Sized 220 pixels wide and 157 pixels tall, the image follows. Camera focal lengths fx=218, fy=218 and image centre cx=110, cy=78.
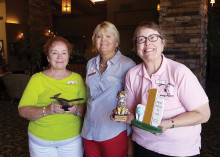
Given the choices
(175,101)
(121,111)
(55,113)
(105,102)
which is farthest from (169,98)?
(55,113)

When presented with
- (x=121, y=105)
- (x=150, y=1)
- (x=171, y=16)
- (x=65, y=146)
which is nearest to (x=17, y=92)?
(x=171, y=16)

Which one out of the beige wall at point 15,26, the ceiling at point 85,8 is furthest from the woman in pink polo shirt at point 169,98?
the ceiling at point 85,8

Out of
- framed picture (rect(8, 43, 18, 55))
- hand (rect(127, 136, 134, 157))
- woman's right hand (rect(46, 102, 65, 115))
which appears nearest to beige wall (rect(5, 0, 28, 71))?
framed picture (rect(8, 43, 18, 55))

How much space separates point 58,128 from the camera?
180cm

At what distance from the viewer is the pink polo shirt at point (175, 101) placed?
130 cm

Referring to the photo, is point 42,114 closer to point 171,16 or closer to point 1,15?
point 171,16

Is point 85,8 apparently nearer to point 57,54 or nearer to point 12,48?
point 12,48

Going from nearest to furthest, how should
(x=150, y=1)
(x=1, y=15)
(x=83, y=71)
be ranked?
(x=83, y=71)
(x=150, y=1)
(x=1, y=15)

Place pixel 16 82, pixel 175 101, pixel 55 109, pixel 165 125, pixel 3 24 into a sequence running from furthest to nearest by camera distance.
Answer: pixel 3 24 → pixel 16 82 → pixel 55 109 → pixel 175 101 → pixel 165 125

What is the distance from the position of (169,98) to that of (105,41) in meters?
0.75

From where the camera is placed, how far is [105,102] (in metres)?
1.73

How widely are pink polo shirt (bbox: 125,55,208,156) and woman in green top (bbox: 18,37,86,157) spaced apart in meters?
0.65

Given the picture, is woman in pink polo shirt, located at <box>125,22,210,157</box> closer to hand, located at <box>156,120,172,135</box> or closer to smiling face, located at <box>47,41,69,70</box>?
hand, located at <box>156,120,172,135</box>

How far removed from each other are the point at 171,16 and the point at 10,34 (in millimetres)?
10860
